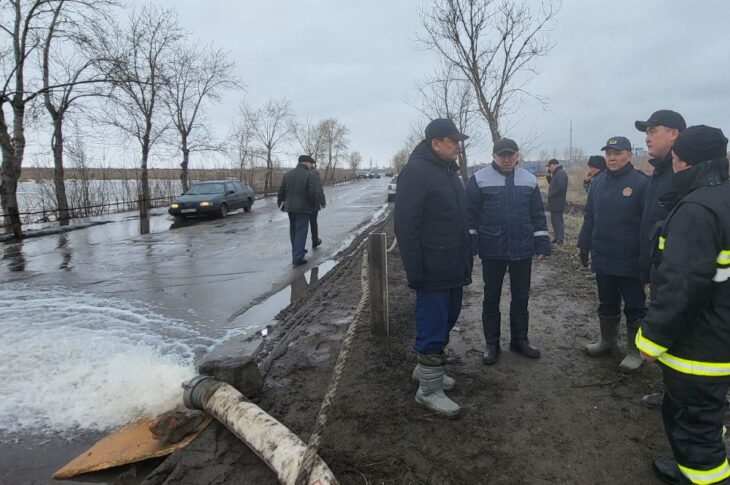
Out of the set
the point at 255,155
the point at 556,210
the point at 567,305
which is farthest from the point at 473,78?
the point at 255,155

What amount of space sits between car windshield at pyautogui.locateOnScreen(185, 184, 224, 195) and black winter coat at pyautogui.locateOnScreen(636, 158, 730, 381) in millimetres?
18732

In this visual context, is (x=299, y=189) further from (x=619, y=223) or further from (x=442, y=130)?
(x=619, y=223)

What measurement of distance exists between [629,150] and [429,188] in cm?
201

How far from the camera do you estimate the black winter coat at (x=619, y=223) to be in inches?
151

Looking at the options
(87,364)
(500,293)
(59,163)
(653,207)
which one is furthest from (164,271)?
(59,163)

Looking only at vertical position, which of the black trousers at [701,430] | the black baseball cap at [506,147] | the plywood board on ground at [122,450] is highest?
the black baseball cap at [506,147]

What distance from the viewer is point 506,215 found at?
393cm

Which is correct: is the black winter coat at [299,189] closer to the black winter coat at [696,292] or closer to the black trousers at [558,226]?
the black trousers at [558,226]

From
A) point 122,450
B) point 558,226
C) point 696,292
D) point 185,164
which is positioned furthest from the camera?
point 185,164

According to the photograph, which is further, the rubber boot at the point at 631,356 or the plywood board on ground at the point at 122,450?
the rubber boot at the point at 631,356

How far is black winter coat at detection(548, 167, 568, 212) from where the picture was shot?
10.1m

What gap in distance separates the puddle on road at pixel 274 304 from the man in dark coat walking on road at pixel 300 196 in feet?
2.70

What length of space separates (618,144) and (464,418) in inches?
107

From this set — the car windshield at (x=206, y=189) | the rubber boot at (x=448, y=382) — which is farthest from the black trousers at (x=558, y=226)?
the car windshield at (x=206, y=189)
